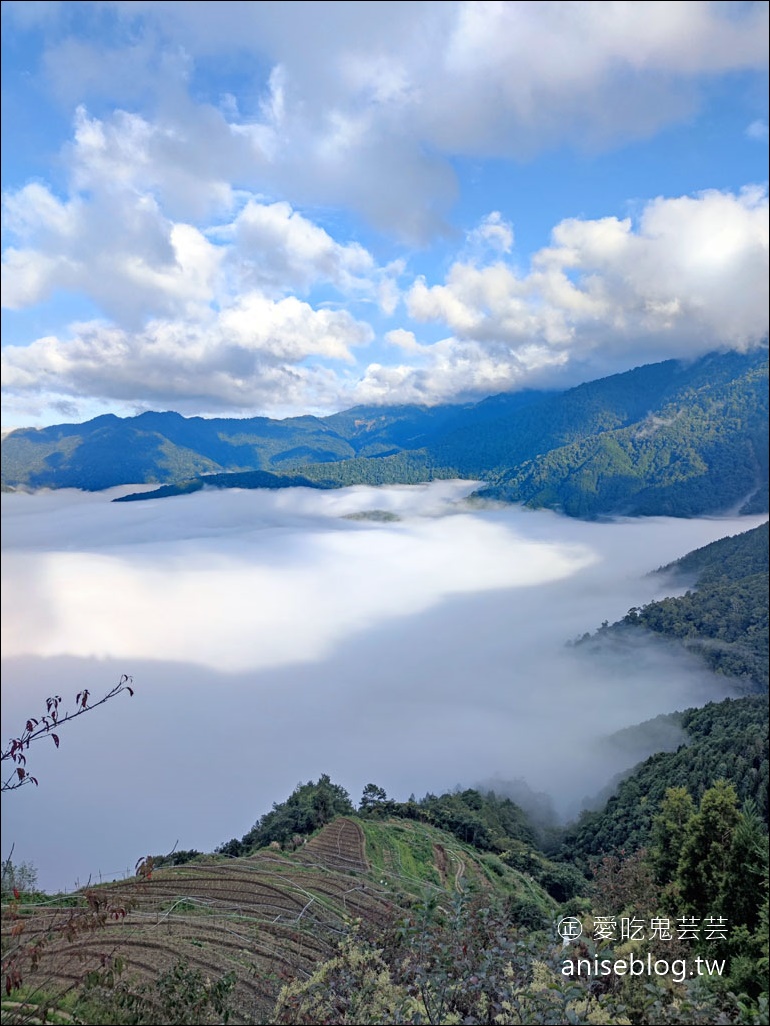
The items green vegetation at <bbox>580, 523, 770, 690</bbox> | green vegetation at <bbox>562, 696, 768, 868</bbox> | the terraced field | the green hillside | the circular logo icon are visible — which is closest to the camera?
the circular logo icon

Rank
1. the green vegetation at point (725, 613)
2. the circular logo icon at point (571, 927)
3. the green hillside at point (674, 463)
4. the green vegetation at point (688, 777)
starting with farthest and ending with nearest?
the green hillside at point (674, 463), the green vegetation at point (725, 613), the green vegetation at point (688, 777), the circular logo icon at point (571, 927)

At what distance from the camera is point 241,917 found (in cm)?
1161

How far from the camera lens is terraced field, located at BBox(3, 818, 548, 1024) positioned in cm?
784

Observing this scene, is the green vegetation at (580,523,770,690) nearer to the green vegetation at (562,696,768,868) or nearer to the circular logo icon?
the green vegetation at (562,696,768,868)

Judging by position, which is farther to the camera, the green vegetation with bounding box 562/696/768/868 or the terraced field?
the green vegetation with bounding box 562/696/768/868

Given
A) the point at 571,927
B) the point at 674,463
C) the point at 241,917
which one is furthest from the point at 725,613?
the point at 571,927

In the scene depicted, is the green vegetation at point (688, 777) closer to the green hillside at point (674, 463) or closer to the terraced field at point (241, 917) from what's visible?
the terraced field at point (241, 917)

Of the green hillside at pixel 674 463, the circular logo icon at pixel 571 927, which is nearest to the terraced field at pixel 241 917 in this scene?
the circular logo icon at pixel 571 927

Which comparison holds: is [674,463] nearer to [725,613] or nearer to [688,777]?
[725,613]

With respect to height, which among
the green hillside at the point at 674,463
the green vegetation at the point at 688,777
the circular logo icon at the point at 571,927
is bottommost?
the green vegetation at the point at 688,777

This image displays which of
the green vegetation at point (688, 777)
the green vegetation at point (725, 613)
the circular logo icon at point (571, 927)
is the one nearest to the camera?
the circular logo icon at point (571, 927)

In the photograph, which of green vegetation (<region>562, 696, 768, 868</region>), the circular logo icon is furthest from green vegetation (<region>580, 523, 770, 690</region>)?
the circular logo icon

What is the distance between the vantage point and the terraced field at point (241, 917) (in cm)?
784

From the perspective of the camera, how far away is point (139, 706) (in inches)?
2258
